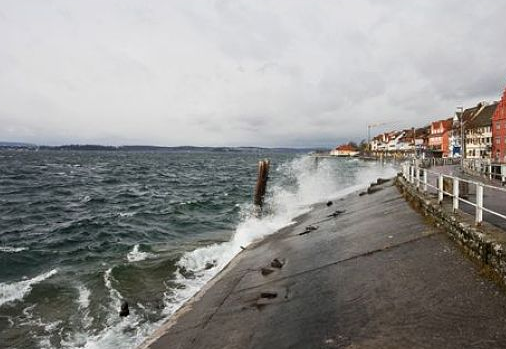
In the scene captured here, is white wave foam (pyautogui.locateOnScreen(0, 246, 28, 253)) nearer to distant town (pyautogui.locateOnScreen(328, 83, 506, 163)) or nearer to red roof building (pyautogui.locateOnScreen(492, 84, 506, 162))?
distant town (pyautogui.locateOnScreen(328, 83, 506, 163))

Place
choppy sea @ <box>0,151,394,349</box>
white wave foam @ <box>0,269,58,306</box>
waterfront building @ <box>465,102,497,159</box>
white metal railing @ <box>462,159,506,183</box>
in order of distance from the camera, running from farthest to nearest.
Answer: waterfront building @ <box>465,102,497,159</box>
white metal railing @ <box>462,159,506,183</box>
white wave foam @ <box>0,269,58,306</box>
choppy sea @ <box>0,151,394,349</box>

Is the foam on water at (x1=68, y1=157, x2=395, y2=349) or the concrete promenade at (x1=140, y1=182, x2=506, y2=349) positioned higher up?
the concrete promenade at (x1=140, y1=182, x2=506, y2=349)

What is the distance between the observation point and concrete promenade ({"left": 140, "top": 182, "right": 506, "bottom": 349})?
4971mm

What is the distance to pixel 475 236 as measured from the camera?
6762 millimetres

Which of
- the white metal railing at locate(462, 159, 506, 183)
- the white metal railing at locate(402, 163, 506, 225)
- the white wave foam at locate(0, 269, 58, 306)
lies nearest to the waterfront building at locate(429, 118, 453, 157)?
the white metal railing at locate(462, 159, 506, 183)

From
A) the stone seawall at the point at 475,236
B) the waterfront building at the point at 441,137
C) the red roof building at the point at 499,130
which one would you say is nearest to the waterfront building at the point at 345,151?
the waterfront building at the point at 441,137

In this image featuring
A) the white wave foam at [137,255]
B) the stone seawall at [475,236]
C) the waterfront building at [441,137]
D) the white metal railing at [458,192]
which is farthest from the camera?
the waterfront building at [441,137]

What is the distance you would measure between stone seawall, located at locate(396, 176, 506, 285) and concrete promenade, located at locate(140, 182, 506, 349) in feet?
0.63

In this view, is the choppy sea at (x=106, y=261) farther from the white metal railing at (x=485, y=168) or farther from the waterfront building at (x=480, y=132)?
the waterfront building at (x=480, y=132)

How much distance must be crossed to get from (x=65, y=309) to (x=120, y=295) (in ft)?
4.49

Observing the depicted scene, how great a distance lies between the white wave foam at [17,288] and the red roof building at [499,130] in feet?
205

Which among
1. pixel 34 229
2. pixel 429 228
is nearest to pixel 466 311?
pixel 429 228

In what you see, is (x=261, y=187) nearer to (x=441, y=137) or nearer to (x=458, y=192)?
(x=458, y=192)

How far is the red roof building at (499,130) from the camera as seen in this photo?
59.4 metres
